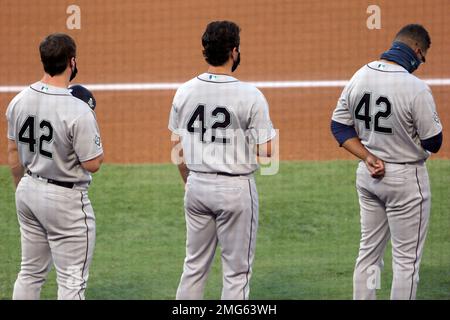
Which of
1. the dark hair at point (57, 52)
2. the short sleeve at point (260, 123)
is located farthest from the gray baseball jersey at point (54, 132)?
the short sleeve at point (260, 123)

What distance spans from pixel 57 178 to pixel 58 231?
0.28 metres

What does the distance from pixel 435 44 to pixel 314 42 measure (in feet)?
4.96

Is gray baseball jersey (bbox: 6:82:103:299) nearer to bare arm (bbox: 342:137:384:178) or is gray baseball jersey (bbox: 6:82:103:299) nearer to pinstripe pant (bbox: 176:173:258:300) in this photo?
pinstripe pant (bbox: 176:173:258:300)

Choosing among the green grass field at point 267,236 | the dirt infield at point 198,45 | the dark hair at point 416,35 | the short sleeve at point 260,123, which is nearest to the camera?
the short sleeve at point 260,123

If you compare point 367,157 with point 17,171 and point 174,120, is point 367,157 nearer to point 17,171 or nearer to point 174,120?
point 174,120

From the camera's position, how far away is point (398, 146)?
5.30 m

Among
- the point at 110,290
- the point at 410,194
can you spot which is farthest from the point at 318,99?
the point at 410,194

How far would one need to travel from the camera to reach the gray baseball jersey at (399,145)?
5.23 metres

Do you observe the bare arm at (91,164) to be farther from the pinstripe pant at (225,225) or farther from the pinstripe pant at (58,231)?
the pinstripe pant at (225,225)

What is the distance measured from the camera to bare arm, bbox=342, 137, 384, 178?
532 centimetres

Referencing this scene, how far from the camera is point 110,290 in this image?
671 cm

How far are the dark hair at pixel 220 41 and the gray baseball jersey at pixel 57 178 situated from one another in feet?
2.36

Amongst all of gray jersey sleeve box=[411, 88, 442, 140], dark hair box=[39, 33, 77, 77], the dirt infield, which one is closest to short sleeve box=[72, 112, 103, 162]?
dark hair box=[39, 33, 77, 77]

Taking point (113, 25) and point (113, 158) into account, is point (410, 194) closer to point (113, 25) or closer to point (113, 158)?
point (113, 158)
